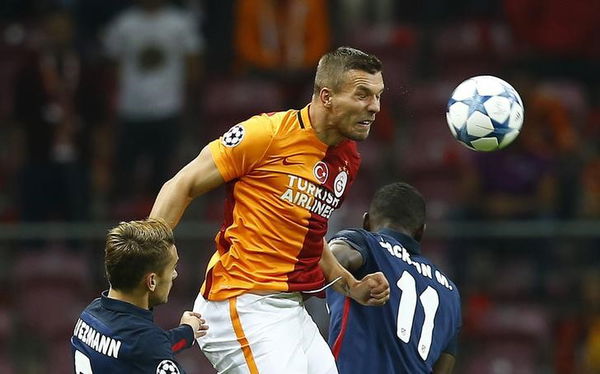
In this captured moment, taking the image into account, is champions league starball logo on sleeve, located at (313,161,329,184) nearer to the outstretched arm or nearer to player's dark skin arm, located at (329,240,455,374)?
the outstretched arm

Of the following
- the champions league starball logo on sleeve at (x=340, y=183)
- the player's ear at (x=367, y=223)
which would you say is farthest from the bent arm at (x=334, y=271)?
the player's ear at (x=367, y=223)

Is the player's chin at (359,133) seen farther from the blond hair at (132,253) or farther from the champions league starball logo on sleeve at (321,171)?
the blond hair at (132,253)

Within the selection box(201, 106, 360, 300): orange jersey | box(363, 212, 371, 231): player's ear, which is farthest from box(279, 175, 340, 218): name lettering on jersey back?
box(363, 212, 371, 231): player's ear

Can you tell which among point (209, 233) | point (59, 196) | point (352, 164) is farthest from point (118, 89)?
point (352, 164)

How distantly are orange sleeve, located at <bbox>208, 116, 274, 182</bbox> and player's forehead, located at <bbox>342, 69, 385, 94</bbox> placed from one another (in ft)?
1.26

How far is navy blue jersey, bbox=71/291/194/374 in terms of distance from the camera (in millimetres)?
5176

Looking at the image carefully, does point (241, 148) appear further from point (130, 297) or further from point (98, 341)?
point (98, 341)

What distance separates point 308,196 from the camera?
5.81 metres

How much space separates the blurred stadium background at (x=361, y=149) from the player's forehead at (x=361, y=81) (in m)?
4.75

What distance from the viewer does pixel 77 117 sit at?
11.6m

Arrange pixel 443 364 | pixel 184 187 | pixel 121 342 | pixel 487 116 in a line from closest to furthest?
pixel 121 342 < pixel 184 187 < pixel 487 116 < pixel 443 364

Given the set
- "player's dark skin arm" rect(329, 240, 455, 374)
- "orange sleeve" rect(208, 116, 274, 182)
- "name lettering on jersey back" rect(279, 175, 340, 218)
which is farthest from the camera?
"player's dark skin arm" rect(329, 240, 455, 374)

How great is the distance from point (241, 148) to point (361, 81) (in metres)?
0.59

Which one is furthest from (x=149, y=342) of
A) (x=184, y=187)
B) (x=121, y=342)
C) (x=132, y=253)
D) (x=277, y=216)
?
(x=277, y=216)
